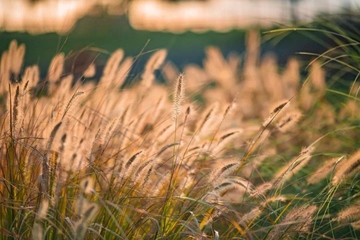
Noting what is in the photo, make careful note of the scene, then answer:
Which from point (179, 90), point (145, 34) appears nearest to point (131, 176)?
point (179, 90)

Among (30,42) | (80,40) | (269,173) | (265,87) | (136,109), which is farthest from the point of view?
(30,42)

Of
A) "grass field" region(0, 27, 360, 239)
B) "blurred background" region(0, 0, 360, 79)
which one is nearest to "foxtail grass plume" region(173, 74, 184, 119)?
"grass field" region(0, 27, 360, 239)

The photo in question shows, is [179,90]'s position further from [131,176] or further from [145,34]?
[145,34]

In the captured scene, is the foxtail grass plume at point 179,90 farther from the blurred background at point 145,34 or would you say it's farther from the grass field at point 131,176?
the blurred background at point 145,34

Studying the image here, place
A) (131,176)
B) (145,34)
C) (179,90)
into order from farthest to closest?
(145,34) < (131,176) < (179,90)

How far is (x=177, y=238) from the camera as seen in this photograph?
2518 millimetres

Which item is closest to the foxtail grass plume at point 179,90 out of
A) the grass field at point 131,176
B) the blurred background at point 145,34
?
the grass field at point 131,176

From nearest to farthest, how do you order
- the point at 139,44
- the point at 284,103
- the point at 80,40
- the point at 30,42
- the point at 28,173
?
1. the point at 284,103
2. the point at 28,173
3. the point at 80,40
4. the point at 30,42
5. the point at 139,44

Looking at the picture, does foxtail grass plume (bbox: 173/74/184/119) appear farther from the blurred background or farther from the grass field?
the blurred background

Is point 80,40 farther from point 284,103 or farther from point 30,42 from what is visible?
point 284,103

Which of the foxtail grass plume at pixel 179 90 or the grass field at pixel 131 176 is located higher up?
the foxtail grass plume at pixel 179 90

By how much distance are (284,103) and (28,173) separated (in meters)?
0.97

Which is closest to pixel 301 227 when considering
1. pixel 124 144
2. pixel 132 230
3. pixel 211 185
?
pixel 211 185

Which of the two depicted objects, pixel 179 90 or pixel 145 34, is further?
pixel 145 34
